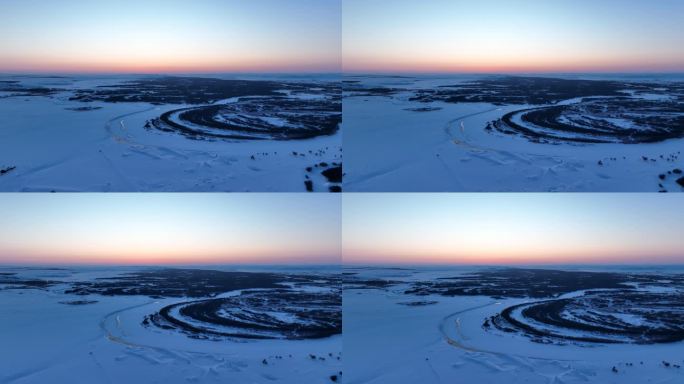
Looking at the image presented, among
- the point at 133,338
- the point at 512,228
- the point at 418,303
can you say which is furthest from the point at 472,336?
the point at 133,338

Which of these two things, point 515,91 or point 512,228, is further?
point 515,91

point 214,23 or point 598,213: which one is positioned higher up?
point 214,23

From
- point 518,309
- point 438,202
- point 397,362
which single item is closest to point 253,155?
point 438,202

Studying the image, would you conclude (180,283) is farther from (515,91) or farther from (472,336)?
(515,91)

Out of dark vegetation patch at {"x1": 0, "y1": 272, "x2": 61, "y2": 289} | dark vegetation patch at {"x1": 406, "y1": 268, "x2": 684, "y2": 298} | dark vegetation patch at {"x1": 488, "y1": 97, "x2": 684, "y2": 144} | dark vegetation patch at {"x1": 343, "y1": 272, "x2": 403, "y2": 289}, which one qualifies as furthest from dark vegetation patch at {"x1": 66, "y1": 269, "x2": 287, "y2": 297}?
dark vegetation patch at {"x1": 488, "y1": 97, "x2": 684, "y2": 144}

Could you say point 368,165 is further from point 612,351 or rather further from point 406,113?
point 612,351

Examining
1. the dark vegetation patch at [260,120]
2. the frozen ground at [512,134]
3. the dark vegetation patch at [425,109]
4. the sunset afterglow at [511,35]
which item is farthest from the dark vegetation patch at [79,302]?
the dark vegetation patch at [425,109]
